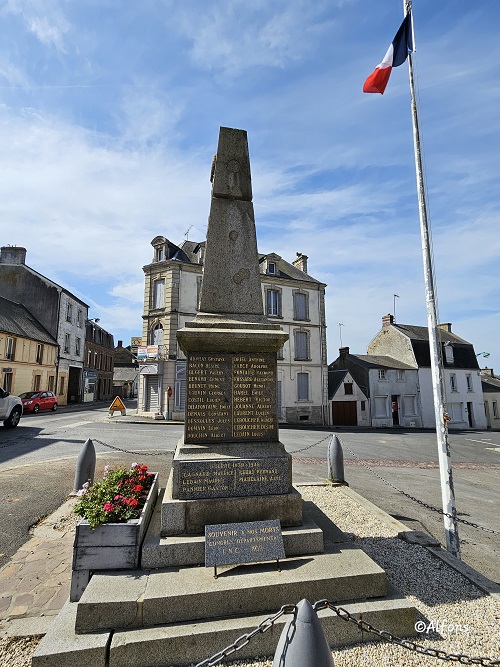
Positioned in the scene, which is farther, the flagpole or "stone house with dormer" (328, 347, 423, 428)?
"stone house with dormer" (328, 347, 423, 428)

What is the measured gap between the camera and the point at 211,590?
3.16 m

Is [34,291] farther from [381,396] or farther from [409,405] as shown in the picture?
[409,405]

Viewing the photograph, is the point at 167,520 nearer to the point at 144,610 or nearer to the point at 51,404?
the point at 144,610

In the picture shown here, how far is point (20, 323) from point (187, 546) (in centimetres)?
3026

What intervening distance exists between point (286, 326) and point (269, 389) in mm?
23270

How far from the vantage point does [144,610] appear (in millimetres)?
3018

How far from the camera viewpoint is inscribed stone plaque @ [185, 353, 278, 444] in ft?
14.4

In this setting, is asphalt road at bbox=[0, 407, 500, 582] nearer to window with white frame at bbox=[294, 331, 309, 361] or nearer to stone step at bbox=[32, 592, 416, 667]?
stone step at bbox=[32, 592, 416, 667]

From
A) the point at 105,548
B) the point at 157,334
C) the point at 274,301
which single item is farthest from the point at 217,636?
the point at 274,301

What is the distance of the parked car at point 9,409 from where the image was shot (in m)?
14.7

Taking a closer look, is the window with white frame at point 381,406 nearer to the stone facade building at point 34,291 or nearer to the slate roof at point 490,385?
the slate roof at point 490,385

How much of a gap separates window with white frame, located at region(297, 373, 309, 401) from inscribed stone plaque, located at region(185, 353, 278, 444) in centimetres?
2339

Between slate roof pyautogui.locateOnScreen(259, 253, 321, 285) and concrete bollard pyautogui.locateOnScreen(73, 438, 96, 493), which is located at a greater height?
slate roof pyautogui.locateOnScreen(259, 253, 321, 285)

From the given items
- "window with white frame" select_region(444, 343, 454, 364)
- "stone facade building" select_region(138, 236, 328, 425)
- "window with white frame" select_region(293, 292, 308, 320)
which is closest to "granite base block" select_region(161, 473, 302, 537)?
"stone facade building" select_region(138, 236, 328, 425)
